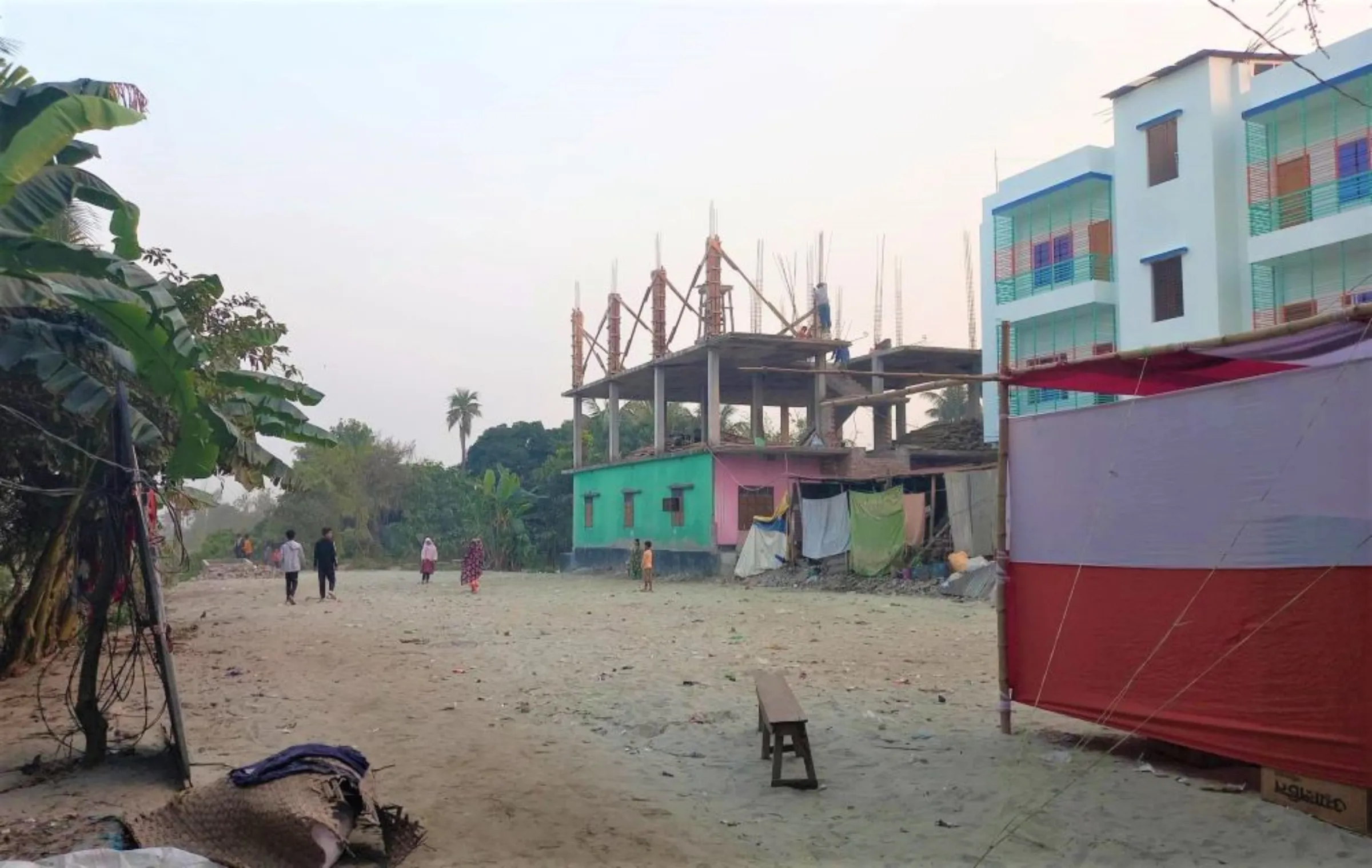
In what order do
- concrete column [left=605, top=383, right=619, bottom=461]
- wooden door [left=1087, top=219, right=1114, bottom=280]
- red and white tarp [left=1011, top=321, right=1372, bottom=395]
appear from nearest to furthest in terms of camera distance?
1. red and white tarp [left=1011, top=321, right=1372, bottom=395]
2. wooden door [left=1087, top=219, right=1114, bottom=280]
3. concrete column [left=605, top=383, right=619, bottom=461]

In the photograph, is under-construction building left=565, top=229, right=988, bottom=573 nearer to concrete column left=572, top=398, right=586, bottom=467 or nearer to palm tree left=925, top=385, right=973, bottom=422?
concrete column left=572, top=398, right=586, bottom=467

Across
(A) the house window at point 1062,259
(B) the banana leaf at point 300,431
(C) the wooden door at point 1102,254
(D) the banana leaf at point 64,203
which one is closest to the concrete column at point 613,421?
(A) the house window at point 1062,259

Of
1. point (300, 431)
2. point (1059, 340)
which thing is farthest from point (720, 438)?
point (300, 431)

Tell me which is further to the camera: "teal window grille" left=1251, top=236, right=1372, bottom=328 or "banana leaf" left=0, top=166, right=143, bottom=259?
"teal window grille" left=1251, top=236, right=1372, bottom=328

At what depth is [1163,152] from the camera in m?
25.5

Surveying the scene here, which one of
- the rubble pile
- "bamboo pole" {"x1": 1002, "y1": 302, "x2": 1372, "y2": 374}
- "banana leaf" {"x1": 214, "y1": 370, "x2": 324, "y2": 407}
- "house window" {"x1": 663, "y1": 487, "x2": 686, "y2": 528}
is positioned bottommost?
"house window" {"x1": 663, "y1": 487, "x2": 686, "y2": 528}

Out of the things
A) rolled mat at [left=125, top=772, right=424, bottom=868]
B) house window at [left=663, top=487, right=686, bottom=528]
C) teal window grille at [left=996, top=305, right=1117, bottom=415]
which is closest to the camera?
rolled mat at [left=125, top=772, right=424, bottom=868]

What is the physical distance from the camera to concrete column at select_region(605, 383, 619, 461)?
3603cm

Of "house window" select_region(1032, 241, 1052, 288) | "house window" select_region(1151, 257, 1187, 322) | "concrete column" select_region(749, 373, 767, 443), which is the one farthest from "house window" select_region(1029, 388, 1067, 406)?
"concrete column" select_region(749, 373, 767, 443)

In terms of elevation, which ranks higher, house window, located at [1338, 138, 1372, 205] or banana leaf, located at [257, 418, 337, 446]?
house window, located at [1338, 138, 1372, 205]

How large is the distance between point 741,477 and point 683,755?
21611 mm

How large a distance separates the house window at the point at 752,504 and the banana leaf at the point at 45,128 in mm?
22968

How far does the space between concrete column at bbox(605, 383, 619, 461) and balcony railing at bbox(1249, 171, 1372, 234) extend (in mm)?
20618

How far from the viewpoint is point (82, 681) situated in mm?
6750
